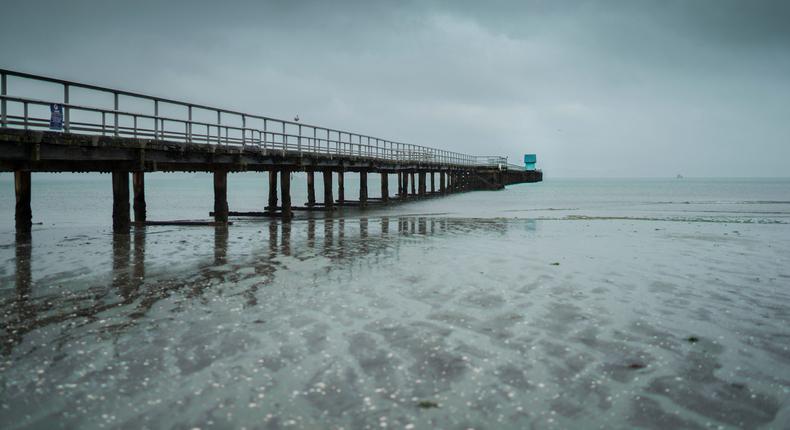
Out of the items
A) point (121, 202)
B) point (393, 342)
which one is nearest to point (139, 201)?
point (121, 202)

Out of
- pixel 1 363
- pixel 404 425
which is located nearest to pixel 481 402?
pixel 404 425

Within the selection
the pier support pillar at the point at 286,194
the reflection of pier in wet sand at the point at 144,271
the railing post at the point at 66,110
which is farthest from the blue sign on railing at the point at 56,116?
the pier support pillar at the point at 286,194

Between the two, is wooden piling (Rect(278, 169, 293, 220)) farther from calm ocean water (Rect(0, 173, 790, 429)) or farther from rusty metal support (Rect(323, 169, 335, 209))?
calm ocean water (Rect(0, 173, 790, 429))

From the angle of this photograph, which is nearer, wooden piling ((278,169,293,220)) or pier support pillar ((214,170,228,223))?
pier support pillar ((214,170,228,223))

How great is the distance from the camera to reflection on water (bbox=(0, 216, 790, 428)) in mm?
4699

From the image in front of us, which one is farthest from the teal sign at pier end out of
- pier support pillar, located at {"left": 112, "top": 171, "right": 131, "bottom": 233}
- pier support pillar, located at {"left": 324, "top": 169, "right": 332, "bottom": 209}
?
pier support pillar, located at {"left": 112, "top": 171, "right": 131, "bottom": 233}

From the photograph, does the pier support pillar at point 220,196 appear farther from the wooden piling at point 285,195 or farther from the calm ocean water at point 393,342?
the calm ocean water at point 393,342

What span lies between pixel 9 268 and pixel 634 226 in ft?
63.7

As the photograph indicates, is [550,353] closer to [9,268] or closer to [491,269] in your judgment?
[491,269]

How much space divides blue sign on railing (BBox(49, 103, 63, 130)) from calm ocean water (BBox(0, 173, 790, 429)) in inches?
125

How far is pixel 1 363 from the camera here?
18.5ft

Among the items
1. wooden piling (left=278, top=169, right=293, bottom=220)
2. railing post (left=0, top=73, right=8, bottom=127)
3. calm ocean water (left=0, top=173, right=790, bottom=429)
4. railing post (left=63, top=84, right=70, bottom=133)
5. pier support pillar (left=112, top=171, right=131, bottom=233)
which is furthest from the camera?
wooden piling (left=278, top=169, right=293, bottom=220)

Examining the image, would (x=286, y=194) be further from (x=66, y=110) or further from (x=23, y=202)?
(x=66, y=110)

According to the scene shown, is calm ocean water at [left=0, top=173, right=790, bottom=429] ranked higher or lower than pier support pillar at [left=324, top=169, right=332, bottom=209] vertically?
lower
